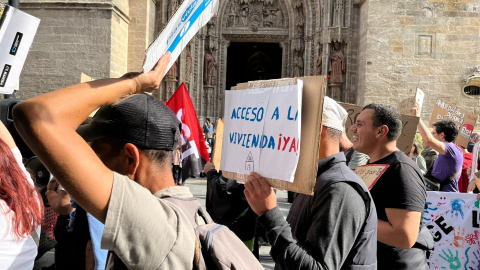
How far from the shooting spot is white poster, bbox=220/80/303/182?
178 centimetres

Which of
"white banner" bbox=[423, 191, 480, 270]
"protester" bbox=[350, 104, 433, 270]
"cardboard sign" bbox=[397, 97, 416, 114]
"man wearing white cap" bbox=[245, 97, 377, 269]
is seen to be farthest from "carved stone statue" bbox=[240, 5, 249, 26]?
"man wearing white cap" bbox=[245, 97, 377, 269]

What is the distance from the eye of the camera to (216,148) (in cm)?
504

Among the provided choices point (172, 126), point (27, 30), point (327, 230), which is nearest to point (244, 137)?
point (327, 230)

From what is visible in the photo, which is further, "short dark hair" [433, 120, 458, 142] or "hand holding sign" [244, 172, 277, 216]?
"short dark hair" [433, 120, 458, 142]

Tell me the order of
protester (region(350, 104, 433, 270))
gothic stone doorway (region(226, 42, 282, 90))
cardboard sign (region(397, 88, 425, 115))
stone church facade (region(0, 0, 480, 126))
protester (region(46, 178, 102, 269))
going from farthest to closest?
gothic stone doorway (region(226, 42, 282, 90)) → stone church facade (region(0, 0, 480, 126)) → cardboard sign (region(397, 88, 425, 115)) → protester (region(46, 178, 102, 269)) → protester (region(350, 104, 433, 270))

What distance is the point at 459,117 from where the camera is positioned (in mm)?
7250

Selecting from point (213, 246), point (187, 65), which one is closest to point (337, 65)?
point (187, 65)

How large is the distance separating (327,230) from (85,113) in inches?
40.2

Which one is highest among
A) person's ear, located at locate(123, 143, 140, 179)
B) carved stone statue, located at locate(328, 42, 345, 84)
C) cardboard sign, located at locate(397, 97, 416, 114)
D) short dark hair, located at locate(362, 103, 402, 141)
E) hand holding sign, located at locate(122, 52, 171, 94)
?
carved stone statue, located at locate(328, 42, 345, 84)

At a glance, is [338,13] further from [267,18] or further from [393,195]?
[393,195]

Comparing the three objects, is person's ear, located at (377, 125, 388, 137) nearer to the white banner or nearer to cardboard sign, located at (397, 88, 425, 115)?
the white banner

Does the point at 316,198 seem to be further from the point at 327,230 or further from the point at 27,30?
the point at 27,30

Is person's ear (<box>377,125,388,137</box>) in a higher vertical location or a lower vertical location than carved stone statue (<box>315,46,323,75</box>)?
lower

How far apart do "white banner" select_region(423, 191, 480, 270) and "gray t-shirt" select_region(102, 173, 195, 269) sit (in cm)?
454
